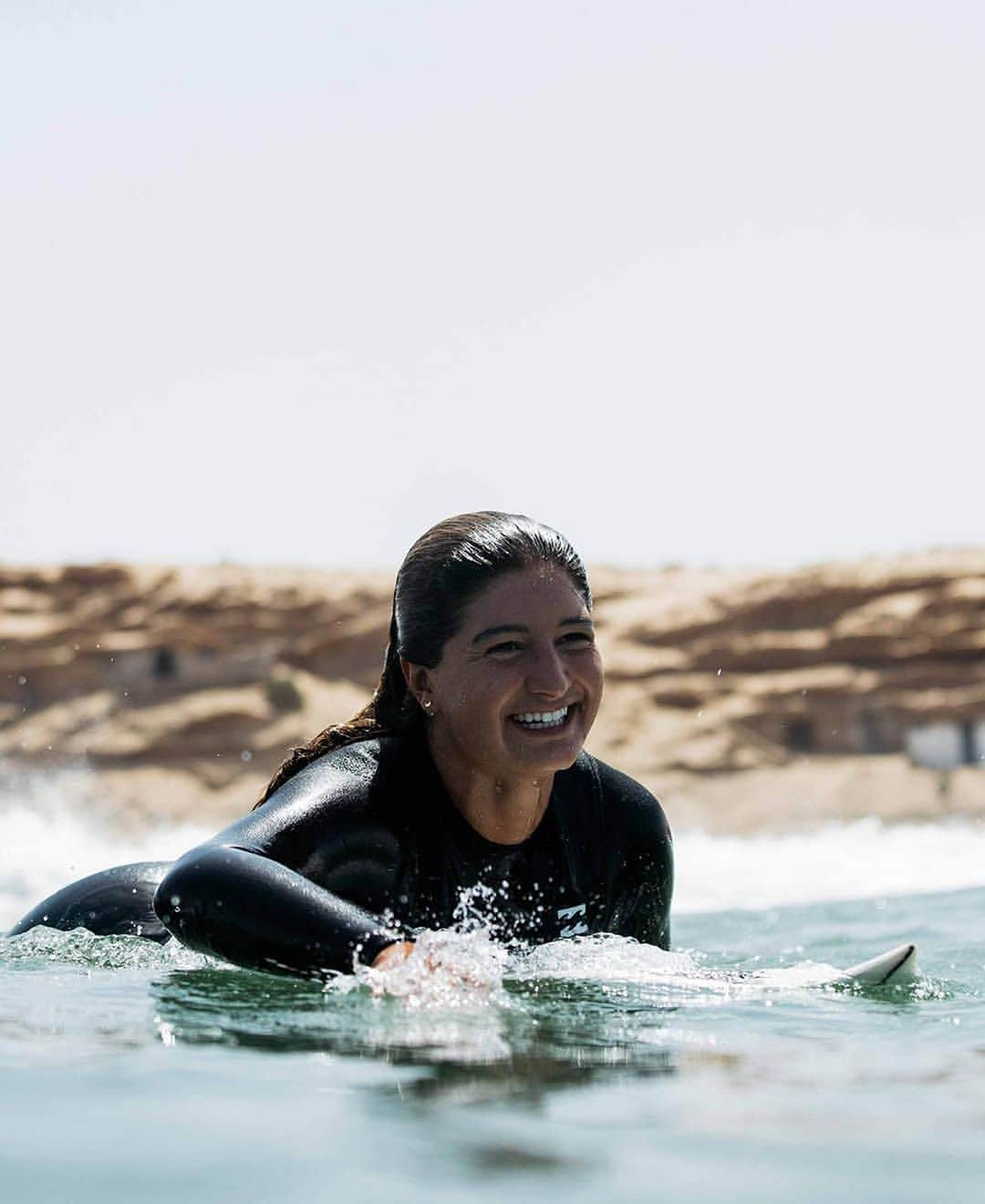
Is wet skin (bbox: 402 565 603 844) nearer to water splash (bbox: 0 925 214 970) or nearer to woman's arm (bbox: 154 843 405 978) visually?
woman's arm (bbox: 154 843 405 978)

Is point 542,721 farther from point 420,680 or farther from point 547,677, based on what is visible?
point 420,680

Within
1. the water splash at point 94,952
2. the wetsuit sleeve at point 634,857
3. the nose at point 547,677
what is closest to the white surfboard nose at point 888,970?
the wetsuit sleeve at point 634,857

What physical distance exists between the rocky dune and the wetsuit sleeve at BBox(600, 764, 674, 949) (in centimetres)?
2313

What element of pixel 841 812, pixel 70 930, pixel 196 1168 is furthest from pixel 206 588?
pixel 196 1168

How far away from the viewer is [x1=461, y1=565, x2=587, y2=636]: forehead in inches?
124

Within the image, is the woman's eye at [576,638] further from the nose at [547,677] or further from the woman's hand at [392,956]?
the woman's hand at [392,956]

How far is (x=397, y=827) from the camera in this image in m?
3.26

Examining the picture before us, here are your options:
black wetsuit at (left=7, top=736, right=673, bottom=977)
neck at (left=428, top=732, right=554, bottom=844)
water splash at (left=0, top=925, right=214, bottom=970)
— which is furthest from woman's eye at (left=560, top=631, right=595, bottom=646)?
water splash at (left=0, top=925, right=214, bottom=970)

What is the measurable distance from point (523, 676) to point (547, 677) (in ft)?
0.15

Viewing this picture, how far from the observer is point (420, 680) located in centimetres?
331

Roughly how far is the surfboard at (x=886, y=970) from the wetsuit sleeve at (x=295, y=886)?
2.99 feet

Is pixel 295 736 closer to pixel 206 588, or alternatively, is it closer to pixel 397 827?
pixel 206 588

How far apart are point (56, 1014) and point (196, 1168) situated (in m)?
1.19

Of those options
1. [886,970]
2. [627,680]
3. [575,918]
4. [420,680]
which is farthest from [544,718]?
[627,680]
